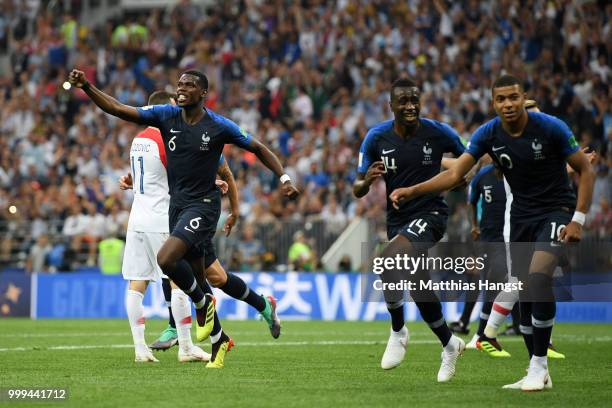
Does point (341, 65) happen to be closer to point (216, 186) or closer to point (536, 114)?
point (216, 186)

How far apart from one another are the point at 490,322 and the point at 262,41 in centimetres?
1909

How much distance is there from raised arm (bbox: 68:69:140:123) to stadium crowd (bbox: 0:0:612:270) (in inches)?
485

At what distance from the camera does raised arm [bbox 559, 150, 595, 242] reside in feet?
Answer: 30.9

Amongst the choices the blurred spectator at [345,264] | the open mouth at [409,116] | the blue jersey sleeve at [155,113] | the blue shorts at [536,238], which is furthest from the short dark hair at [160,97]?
the blurred spectator at [345,264]

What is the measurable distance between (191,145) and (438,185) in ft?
9.38

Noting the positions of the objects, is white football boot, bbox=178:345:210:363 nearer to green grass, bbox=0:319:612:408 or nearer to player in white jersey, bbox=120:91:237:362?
green grass, bbox=0:319:612:408

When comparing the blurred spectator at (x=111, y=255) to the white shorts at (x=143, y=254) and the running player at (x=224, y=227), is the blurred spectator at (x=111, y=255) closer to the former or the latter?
the running player at (x=224, y=227)

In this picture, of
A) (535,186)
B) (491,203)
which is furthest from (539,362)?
(491,203)

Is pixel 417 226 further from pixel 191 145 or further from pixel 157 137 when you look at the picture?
pixel 157 137

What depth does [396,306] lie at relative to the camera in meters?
11.3

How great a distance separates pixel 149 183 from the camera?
42.7 ft

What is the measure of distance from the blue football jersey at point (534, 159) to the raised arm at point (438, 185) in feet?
0.55

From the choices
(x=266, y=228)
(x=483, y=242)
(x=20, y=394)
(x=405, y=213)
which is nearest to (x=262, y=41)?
(x=266, y=228)

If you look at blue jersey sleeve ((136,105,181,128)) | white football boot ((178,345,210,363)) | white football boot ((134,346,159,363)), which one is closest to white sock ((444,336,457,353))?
white football boot ((178,345,210,363))
